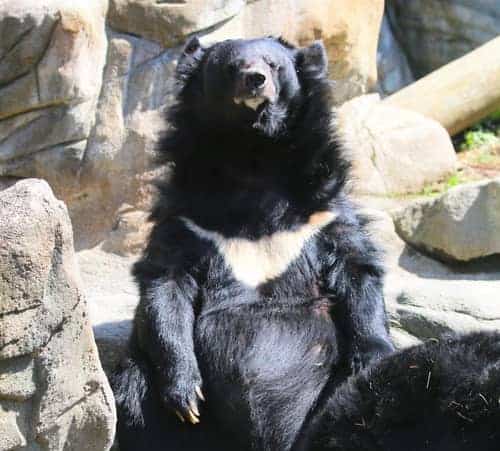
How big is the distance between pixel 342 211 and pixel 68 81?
2302 mm

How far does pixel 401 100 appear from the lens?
8.36m

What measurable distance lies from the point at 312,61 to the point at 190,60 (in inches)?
22.6

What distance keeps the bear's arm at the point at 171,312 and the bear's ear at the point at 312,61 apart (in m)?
1.01

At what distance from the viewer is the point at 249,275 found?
4758 millimetres

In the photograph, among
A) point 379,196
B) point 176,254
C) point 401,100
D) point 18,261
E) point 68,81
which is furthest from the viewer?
point 401,100

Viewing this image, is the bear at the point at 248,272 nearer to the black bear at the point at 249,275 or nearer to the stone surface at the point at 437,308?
the black bear at the point at 249,275

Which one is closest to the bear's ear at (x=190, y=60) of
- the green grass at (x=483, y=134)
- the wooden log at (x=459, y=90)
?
the wooden log at (x=459, y=90)

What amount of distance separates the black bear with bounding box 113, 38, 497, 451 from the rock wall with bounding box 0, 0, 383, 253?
156 centimetres

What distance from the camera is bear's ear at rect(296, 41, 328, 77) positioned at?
5180 mm

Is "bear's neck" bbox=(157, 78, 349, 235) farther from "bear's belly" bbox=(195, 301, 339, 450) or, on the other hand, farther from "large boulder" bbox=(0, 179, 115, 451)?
"large boulder" bbox=(0, 179, 115, 451)

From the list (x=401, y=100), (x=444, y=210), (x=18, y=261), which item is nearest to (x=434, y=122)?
(x=401, y=100)

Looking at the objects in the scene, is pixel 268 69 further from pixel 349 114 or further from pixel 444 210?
pixel 349 114

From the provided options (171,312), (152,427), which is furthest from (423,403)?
(152,427)

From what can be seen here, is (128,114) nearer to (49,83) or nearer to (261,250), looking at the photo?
(49,83)
